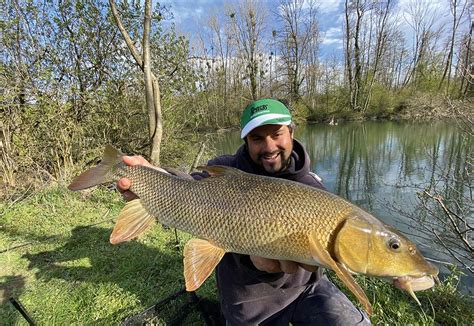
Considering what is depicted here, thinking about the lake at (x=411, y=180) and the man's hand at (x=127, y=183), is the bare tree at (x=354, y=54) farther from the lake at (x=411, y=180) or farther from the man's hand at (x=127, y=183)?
the man's hand at (x=127, y=183)

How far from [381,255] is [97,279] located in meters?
3.00

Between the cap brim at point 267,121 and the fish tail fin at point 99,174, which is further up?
the cap brim at point 267,121

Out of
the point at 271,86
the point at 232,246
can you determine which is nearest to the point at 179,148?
the point at 232,246

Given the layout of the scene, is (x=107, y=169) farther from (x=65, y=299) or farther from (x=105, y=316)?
(x=65, y=299)

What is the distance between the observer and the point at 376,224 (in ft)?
4.38

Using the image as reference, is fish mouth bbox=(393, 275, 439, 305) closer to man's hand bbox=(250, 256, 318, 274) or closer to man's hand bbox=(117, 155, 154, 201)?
man's hand bbox=(250, 256, 318, 274)

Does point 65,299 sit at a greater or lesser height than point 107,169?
lesser

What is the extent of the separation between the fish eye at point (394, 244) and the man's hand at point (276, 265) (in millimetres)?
409

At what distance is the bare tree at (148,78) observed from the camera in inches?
188

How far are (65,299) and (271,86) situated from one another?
27.1m

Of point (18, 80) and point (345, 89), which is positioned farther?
point (345, 89)

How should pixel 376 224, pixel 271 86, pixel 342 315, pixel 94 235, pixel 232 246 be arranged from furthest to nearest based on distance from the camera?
pixel 271 86
pixel 94 235
pixel 342 315
pixel 232 246
pixel 376 224

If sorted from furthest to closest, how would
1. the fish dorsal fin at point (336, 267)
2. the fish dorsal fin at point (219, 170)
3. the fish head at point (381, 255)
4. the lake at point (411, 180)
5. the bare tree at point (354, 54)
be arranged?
the bare tree at point (354, 54) → the lake at point (411, 180) → the fish dorsal fin at point (219, 170) → the fish head at point (381, 255) → the fish dorsal fin at point (336, 267)

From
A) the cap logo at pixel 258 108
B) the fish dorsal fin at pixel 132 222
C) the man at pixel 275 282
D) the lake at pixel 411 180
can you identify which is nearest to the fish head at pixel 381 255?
the man at pixel 275 282
